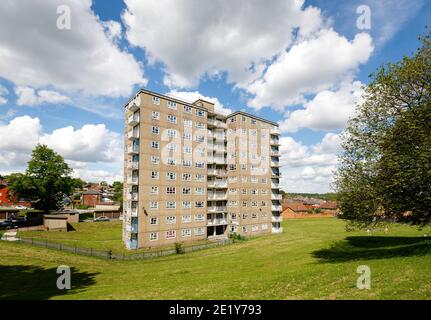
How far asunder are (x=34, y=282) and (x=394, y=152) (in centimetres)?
3179

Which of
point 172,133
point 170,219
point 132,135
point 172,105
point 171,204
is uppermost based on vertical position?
point 172,105

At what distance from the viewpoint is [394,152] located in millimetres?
17031

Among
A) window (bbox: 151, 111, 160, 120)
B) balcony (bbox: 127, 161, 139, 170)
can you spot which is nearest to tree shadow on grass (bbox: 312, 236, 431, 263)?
balcony (bbox: 127, 161, 139, 170)

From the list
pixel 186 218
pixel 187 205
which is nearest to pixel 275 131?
pixel 187 205

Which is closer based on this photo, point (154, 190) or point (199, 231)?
point (154, 190)

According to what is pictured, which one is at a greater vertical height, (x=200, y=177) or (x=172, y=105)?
(x=172, y=105)

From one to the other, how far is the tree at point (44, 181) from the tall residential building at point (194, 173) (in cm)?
2337

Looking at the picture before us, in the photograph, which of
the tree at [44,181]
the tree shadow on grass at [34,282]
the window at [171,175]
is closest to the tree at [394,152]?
the tree shadow on grass at [34,282]

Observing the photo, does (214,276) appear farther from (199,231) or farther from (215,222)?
(215,222)

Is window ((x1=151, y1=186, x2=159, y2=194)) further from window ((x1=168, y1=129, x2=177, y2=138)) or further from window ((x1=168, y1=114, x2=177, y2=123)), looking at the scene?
window ((x1=168, y1=114, x2=177, y2=123))

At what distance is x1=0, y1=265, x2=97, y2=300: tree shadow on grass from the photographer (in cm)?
1803

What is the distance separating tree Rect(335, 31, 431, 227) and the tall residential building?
1146 inches

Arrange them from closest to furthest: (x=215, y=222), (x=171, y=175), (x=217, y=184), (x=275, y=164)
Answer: (x=171, y=175)
(x=215, y=222)
(x=217, y=184)
(x=275, y=164)
